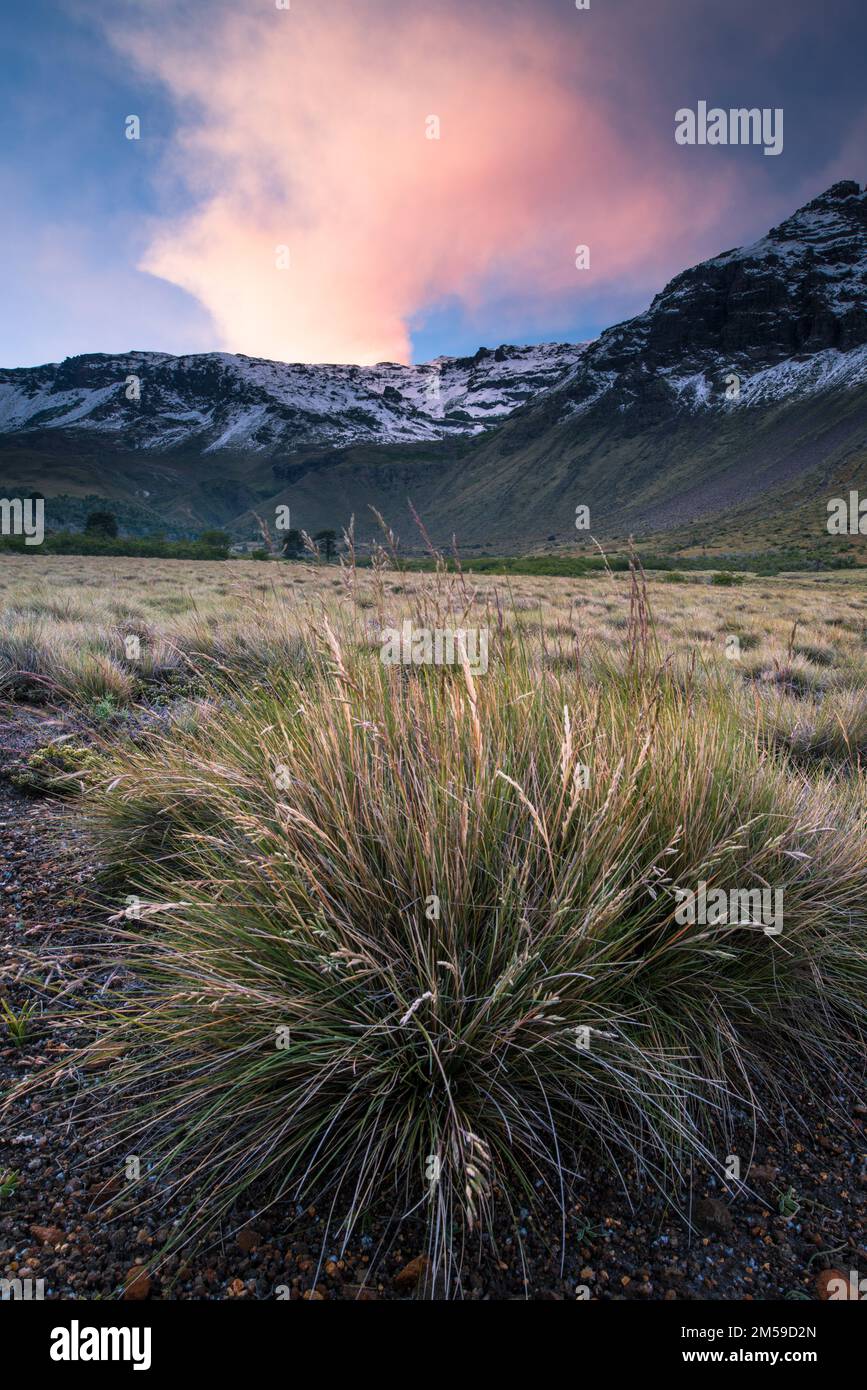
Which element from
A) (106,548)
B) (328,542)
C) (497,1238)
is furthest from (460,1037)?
(106,548)

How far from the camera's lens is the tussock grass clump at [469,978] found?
1.50m

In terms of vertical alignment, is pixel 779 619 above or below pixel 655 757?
above

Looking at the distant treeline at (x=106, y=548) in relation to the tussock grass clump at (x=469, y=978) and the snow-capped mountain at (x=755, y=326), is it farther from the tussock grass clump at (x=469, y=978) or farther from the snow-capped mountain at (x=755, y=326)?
the snow-capped mountain at (x=755, y=326)

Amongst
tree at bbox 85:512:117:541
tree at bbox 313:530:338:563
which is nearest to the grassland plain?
tree at bbox 313:530:338:563

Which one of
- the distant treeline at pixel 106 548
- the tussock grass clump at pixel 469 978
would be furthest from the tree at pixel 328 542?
the distant treeline at pixel 106 548

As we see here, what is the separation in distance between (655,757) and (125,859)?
7.11 feet

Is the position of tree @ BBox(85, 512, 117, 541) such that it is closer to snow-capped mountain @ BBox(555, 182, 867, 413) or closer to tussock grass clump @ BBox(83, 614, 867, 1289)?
tussock grass clump @ BBox(83, 614, 867, 1289)

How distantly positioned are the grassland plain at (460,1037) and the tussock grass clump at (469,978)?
0.04 feet

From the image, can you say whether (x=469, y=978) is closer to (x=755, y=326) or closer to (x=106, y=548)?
(x=106, y=548)

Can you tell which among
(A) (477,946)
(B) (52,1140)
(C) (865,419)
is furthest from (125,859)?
(C) (865,419)

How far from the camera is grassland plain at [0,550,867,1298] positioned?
1391 millimetres

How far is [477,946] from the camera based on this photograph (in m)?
1.76

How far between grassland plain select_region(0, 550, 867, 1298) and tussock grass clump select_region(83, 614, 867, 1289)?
1 centimetres

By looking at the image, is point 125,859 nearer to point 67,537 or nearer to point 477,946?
point 477,946
